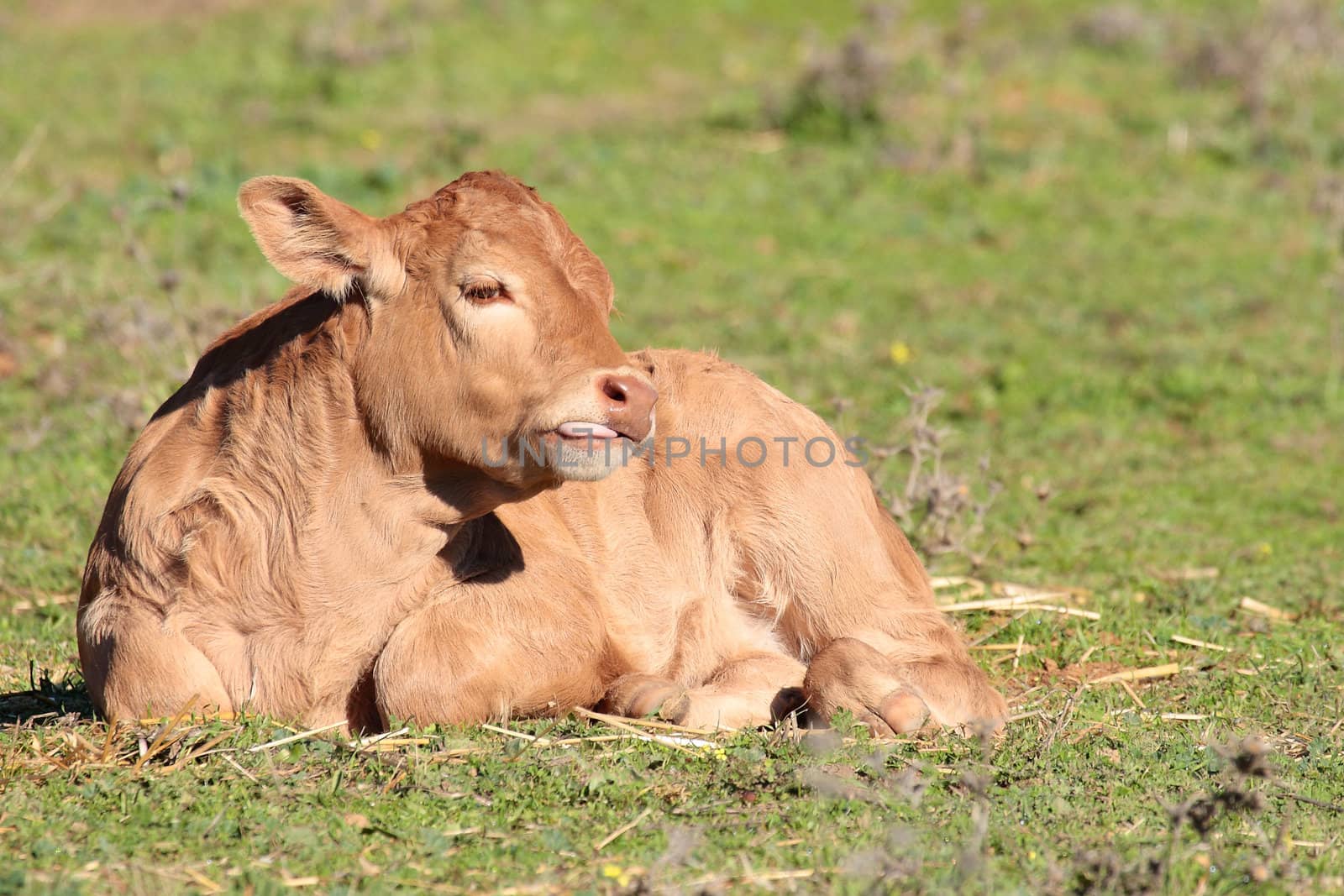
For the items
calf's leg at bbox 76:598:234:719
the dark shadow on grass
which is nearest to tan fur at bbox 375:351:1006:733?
calf's leg at bbox 76:598:234:719

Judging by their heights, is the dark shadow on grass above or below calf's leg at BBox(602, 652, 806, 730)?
above

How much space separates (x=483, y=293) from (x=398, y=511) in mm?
709

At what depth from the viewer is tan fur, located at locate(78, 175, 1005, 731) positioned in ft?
14.5

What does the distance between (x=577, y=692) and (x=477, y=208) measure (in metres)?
1.56

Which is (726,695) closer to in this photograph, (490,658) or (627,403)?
(490,658)

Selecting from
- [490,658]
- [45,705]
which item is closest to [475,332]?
[490,658]

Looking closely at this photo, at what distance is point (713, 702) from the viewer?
508 cm

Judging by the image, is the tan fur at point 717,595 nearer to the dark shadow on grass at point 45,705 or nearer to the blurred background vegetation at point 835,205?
the dark shadow on grass at point 45,705

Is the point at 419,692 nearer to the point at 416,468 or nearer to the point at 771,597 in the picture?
the point at 416,468

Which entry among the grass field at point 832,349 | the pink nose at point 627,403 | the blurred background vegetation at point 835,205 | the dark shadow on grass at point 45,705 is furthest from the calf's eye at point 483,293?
the blurred background vegetation at point 835,205

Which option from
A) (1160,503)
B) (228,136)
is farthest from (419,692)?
(228,136)

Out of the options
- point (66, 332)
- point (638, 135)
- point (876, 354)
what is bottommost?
point (876, 354)

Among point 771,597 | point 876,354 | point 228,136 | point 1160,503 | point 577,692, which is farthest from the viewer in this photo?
point 228,136

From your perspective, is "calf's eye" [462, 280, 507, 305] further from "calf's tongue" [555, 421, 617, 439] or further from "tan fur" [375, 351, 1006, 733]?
"tan fur" [375, 351, 1006, 733]
